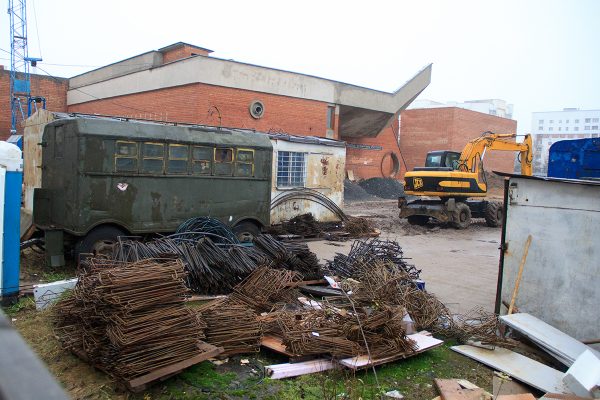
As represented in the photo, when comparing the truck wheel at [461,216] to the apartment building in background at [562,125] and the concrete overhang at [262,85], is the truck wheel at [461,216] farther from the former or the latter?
the apartment building in background at [562,125]

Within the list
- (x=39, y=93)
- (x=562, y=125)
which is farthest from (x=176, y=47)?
(x=562, y=125)

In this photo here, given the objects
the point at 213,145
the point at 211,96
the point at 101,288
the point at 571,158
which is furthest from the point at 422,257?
the point at 211,96

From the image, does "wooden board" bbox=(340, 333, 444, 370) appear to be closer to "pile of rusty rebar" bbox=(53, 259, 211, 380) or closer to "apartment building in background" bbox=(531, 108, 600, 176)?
"pile of rusty rebar" bbox=(53, 259, 211, 380)

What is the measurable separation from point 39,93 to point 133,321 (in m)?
Result: 32.8

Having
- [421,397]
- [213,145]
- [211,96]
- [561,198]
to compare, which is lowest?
[421,397]

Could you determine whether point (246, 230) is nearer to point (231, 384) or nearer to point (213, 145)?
point (213, 145)

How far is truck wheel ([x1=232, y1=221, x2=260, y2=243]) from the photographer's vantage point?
11198 mm

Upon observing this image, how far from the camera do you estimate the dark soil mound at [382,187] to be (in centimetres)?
3288

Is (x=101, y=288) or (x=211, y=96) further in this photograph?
(x=211, y=96)

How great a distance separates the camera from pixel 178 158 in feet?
33.0

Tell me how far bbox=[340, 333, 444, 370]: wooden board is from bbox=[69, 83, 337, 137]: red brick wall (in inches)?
608

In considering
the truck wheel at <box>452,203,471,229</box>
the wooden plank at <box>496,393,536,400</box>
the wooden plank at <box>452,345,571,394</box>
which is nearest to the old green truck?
the wooden plank at <box>452,345,571,394</box>

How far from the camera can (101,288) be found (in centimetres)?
425

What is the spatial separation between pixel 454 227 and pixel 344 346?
15.2 m
